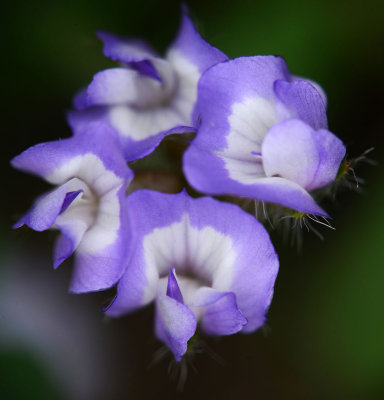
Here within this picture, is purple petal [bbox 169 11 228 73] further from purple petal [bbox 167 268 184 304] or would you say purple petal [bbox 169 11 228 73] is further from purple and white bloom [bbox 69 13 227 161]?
purple petal [bbox 167 268 184 304]

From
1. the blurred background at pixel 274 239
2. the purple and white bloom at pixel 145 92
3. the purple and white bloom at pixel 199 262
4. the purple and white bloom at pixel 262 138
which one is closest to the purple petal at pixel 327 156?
the purple and white bloom at pixel 262 138

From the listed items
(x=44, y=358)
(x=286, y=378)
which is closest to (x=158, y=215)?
(x=44, y=358)

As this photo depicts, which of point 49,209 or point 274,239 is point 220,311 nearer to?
point 49,209

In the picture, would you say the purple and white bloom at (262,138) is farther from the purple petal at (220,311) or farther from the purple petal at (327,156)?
the purple petal at (220,311)

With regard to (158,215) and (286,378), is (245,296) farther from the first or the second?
(286,378)

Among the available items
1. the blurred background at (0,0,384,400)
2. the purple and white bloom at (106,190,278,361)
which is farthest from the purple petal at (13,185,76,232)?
the blurred background at (0,0,384,400)
